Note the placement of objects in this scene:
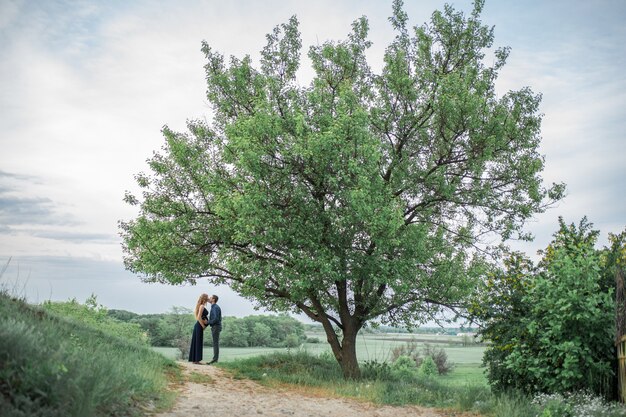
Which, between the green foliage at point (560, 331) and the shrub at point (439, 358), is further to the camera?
the shrub at point (439, 358)

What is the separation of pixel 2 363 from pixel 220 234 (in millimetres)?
9613

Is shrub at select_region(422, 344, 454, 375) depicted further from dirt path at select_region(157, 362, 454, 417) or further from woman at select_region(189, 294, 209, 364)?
dirt path at select_region(157, 362, 454, 417)

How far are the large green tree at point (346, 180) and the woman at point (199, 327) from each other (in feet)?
3.08

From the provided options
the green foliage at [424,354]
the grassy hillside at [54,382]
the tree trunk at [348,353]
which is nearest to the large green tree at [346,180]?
the tree trunk at [348,353]

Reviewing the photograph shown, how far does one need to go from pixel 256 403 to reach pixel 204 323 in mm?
6619

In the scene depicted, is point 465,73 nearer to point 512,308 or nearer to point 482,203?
point 482,203

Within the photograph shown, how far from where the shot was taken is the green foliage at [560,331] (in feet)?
35.1

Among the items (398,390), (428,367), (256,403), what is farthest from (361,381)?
(428,367)

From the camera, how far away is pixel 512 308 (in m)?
13.3

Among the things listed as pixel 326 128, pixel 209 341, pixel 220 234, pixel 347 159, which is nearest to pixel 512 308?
pixel 347 159

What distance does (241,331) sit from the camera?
24.9 metres

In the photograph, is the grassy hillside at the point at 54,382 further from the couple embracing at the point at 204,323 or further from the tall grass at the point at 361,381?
the couple embracing at the point at 204,323

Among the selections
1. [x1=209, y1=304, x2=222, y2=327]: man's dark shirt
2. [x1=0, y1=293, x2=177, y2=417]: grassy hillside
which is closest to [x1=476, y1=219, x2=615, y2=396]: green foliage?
[x1=0, y1=293, x2=177, y2=417]: grassy hillside

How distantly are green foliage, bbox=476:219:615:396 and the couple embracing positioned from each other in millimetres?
8828
